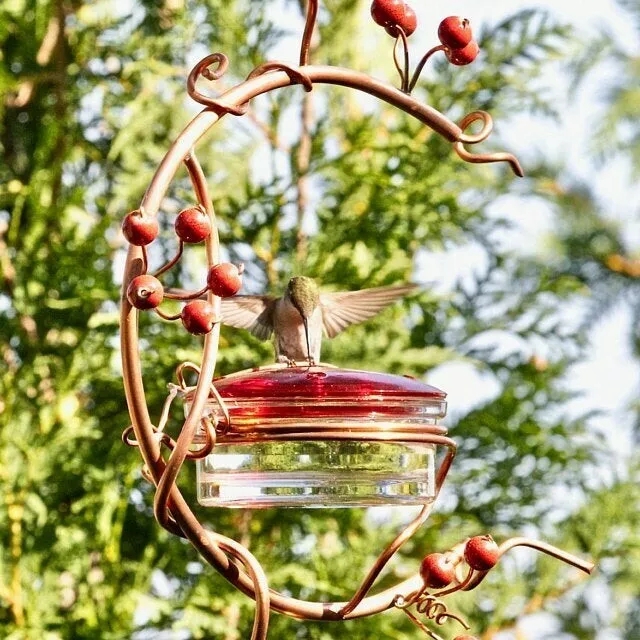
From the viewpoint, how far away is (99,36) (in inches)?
113

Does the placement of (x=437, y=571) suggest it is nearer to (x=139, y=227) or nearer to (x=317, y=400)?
(x=317, y=400)

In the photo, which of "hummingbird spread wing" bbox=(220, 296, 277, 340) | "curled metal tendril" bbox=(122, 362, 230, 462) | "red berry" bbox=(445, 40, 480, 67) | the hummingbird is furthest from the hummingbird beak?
"red berry" bbox=(445, 40, 480, 67)

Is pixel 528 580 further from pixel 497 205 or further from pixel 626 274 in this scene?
pixel 626 274

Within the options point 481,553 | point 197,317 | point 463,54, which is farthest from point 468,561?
point 463,54

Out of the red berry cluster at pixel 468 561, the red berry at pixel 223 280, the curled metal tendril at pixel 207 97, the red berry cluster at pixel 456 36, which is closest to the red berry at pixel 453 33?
the red berry cluster at pixel 456 36

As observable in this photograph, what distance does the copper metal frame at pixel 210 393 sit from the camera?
37.7 inches

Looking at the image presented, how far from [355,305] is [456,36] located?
0.55 m

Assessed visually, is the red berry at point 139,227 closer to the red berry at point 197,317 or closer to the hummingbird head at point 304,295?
Result: the red berry at point 197,317

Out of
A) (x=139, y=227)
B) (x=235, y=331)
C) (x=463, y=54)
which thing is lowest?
(x=235, y=331)

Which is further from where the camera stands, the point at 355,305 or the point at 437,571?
the point at 355,305

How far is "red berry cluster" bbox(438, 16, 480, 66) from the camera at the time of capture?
108 cm

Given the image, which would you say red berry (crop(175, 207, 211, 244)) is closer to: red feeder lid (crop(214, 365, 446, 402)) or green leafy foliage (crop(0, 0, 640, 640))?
red feeder lid (crop(214, 365, 446, 402))

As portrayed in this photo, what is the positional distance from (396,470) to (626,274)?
9.33ft

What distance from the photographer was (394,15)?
1082 mm
